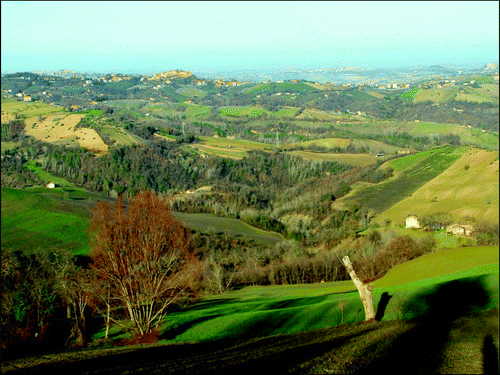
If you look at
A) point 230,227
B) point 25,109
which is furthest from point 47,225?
point 230,227

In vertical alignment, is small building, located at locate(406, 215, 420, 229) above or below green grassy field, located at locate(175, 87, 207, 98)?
below

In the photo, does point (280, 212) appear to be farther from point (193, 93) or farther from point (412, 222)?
point (193, 93)

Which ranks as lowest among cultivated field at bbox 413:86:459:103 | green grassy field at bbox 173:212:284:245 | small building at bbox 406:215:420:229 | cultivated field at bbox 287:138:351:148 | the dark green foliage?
green grassy field at bbox 173:212:284:245

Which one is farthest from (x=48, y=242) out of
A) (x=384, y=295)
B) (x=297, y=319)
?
(x=384, y=295)

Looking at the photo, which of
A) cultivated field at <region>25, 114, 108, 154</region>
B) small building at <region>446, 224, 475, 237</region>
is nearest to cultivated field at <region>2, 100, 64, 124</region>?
cultivated field at <region>25, 114, 108, 154</region>

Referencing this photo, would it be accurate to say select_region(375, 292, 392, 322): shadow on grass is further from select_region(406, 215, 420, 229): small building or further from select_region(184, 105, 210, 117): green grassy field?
select_region(184, 105, 210, 117): green grassy field
